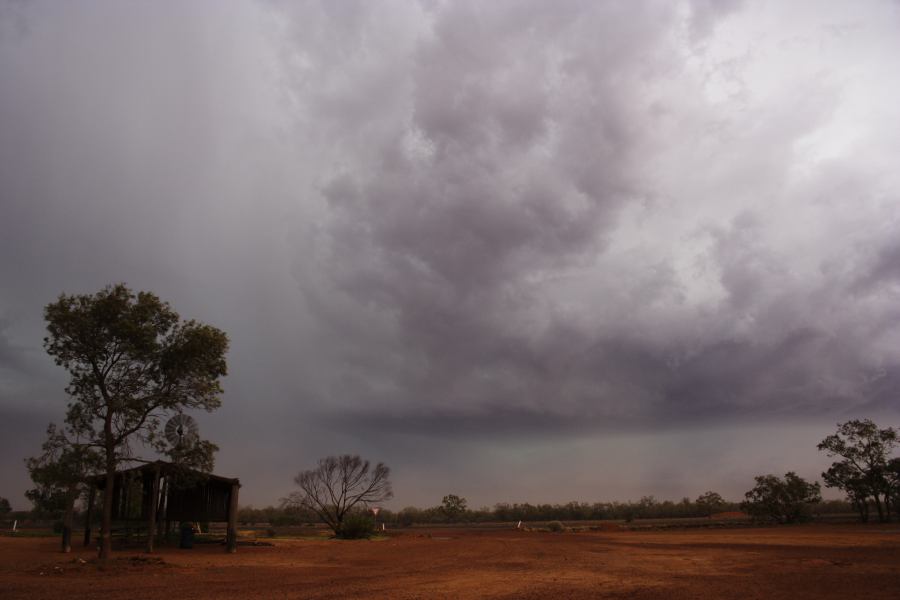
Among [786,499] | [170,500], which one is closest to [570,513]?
[786,499]

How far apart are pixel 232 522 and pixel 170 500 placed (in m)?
5.75

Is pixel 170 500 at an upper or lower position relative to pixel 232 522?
upper

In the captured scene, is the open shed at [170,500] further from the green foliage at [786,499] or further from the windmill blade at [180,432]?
the green foliage at [786,499]

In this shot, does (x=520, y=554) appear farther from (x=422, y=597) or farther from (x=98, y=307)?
(x=98, y=307)

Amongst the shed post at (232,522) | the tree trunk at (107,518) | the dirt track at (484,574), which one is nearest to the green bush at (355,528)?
the shed post at (232,522)

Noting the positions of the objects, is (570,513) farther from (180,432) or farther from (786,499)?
(180,432)

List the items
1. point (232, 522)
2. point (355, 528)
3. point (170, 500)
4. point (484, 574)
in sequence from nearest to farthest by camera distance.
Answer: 1. point (484, 574)
2. point (232, 522)
3. point (170, 500)
4. point (355, 528)

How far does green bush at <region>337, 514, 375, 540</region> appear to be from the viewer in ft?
152

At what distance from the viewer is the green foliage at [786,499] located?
56.0m

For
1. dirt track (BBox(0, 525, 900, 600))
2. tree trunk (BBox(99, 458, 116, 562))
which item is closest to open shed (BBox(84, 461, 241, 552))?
dirt track (BBox(0, 525, 900, 600))

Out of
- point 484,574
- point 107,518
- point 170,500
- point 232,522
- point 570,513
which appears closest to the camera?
point 484,574

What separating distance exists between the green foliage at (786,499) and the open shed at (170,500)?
5198 cm

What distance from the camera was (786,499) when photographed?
184 ft

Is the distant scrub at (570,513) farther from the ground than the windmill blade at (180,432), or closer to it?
closer to it
